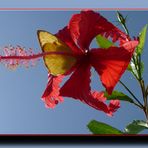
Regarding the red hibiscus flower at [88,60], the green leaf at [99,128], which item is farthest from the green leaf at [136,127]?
the red hibiscus flower at [88,60]

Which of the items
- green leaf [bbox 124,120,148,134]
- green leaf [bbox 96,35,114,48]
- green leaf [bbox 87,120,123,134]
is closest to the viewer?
green leaf [bbox 96,35,114,48]

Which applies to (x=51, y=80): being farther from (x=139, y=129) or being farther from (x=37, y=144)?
(x=37, y=144)

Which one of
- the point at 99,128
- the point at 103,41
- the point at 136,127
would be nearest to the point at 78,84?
the point at 103,41

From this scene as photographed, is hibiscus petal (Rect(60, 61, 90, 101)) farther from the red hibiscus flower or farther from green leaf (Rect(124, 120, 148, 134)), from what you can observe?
green leaf (Rect(124, 120, 148, 134))

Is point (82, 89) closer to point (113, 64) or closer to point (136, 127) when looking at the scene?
point (113, 64)

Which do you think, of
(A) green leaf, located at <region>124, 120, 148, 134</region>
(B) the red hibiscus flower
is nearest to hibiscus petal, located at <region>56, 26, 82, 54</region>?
(B) the red hibiscus flower

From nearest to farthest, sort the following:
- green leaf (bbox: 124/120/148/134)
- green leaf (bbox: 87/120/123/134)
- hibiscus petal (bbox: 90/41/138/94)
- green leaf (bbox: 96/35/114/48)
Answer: hibiscus petal (bbox: 90/41/138/94) → green leaf (bbox: 96/35/114/48) → green leaf (bbox: 124/120/148/134) → green leaf (bbox: 87/120/123/134)
